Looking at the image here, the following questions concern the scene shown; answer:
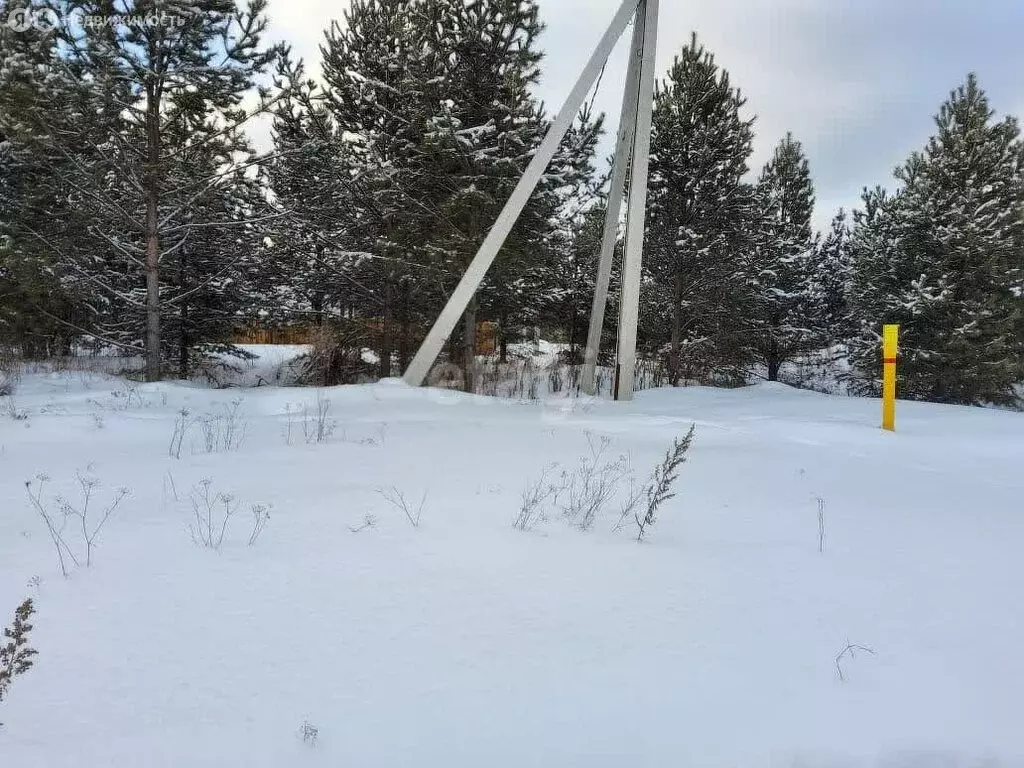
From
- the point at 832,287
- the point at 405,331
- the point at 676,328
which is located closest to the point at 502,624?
the point at 405,331

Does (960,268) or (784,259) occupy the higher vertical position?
(784,259)

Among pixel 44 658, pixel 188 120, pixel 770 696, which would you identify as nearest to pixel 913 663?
pixel 770 696

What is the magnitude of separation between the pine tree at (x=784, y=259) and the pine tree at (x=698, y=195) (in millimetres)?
1459

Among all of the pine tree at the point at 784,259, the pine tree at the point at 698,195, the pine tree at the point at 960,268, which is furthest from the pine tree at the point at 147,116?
the pine tree at the point at 960,268

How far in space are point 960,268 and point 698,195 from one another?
701cm

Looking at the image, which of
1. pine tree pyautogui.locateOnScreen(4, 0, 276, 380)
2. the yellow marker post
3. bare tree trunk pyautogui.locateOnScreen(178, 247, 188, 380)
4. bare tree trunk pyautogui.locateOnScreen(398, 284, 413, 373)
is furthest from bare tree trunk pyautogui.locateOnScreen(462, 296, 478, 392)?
the yellow marker post

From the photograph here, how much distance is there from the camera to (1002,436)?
5.69m

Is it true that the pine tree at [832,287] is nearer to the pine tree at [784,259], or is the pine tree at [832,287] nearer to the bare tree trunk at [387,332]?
the pine tree at [784,259]

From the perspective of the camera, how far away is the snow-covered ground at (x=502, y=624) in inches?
51.9

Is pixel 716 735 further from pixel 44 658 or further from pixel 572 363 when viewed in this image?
pixel 572 363

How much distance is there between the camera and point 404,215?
1096 centimetres

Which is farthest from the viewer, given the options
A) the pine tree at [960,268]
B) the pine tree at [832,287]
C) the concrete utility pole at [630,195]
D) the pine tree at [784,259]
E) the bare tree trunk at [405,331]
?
the pine tree at [832,287]

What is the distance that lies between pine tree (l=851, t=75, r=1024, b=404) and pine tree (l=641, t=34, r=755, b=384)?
4349 millimetres

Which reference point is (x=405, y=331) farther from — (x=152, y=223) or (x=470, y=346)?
(x=152, y=223)
